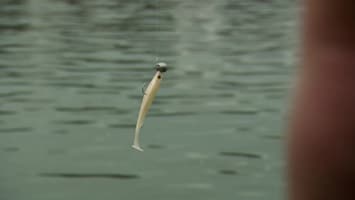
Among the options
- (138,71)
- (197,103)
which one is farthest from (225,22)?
(197,103)

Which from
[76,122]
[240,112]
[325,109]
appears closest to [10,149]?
[76,122]

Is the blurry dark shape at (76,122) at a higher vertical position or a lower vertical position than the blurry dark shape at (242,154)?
lower

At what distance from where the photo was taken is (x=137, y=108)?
12773 mm

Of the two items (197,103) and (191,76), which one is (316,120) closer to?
(197,103)

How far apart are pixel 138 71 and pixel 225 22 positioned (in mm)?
9607

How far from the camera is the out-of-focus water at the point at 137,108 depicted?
9.04 meters

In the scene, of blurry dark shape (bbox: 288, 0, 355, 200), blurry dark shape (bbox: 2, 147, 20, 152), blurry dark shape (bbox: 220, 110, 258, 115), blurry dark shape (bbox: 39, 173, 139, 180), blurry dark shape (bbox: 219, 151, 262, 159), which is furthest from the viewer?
blurry dark shape (bbox: 220, 110, 258, 115)

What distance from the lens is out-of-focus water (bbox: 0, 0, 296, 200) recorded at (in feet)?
29.7

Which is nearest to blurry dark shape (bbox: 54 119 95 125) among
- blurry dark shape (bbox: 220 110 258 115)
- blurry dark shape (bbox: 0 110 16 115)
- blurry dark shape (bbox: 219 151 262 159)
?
blurry dark shape (bbox: 0 110 16 115)

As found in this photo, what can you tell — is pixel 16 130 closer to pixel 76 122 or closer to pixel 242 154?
pixel 76 122

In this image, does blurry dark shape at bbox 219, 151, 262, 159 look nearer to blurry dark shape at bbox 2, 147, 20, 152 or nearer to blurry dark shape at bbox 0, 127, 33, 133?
blurry dark shape at bbox 2, 147, 20, 152

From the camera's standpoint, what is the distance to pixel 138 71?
16047 mm

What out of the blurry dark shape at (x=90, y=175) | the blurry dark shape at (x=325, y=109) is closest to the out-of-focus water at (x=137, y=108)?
the blurry dark shape at (x=90, y=175)

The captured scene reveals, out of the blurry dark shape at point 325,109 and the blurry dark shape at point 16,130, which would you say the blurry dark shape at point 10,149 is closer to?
the blurry dark shape at point 16,130
